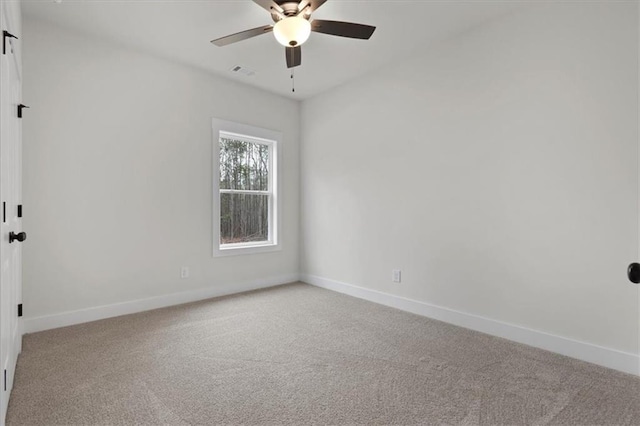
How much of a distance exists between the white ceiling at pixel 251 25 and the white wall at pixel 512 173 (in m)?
0.30

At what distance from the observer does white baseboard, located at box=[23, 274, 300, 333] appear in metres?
2.91

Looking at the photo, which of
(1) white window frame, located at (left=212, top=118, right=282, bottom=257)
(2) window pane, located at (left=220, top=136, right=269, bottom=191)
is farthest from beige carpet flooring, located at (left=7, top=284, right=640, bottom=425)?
(2) window pane, located at (left=220, top=136, right=269, bottom=191)

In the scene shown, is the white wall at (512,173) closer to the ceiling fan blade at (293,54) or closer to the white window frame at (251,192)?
the white window frame at (251,192)

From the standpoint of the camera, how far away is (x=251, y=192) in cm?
450

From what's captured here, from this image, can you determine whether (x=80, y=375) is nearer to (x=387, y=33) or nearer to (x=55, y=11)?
(x=55, y=11)

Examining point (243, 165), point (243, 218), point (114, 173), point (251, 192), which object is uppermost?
point (243, 165)

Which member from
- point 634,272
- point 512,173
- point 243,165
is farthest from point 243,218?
point 634,272

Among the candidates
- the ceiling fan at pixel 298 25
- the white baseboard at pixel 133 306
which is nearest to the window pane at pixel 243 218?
the white baseboard at pixel 133 306

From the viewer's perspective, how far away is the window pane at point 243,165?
4234 millimetres

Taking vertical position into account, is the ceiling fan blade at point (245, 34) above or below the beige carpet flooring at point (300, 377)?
above

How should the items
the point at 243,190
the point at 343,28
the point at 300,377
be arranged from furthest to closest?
the point at 243,190, the point at 343,28, the point at 300,377

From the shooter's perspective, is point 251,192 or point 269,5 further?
point 251,192

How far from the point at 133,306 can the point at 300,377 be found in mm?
2167

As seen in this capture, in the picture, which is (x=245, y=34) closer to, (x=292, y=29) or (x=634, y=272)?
(x=292, y=29)
